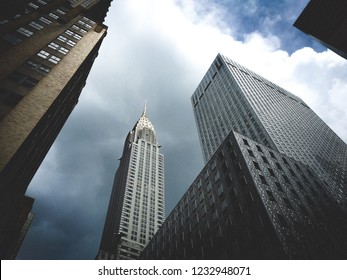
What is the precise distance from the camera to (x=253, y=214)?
35.9 meters

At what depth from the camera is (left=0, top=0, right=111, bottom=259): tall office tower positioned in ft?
78.9

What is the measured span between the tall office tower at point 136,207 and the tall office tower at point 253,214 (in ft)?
184

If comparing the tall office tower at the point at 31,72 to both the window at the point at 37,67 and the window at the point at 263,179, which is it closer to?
the window at the point at 37,67

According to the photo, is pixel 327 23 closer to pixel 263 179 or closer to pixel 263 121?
pixel 263 179

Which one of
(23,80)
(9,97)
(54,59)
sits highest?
(54,59)

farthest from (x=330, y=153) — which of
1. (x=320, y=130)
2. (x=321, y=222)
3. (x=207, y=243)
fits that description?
(x=207, y=243)

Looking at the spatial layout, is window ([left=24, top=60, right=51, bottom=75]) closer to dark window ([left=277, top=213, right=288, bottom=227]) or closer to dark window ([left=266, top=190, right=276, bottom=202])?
dark window ([left=266, top=190, right=276, bottom=202])

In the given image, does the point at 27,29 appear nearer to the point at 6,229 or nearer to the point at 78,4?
the point at 78,4

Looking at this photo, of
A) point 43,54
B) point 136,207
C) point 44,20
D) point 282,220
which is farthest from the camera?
point 136,207

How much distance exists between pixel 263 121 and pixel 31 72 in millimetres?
78006

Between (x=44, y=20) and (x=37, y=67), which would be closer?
(x=37, y=67)

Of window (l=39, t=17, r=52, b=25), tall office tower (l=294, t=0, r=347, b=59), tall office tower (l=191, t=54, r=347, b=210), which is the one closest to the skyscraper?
tall office tower (l=191, t=54, r=347, b=210)

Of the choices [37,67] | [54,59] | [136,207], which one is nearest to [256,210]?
[37,67]
